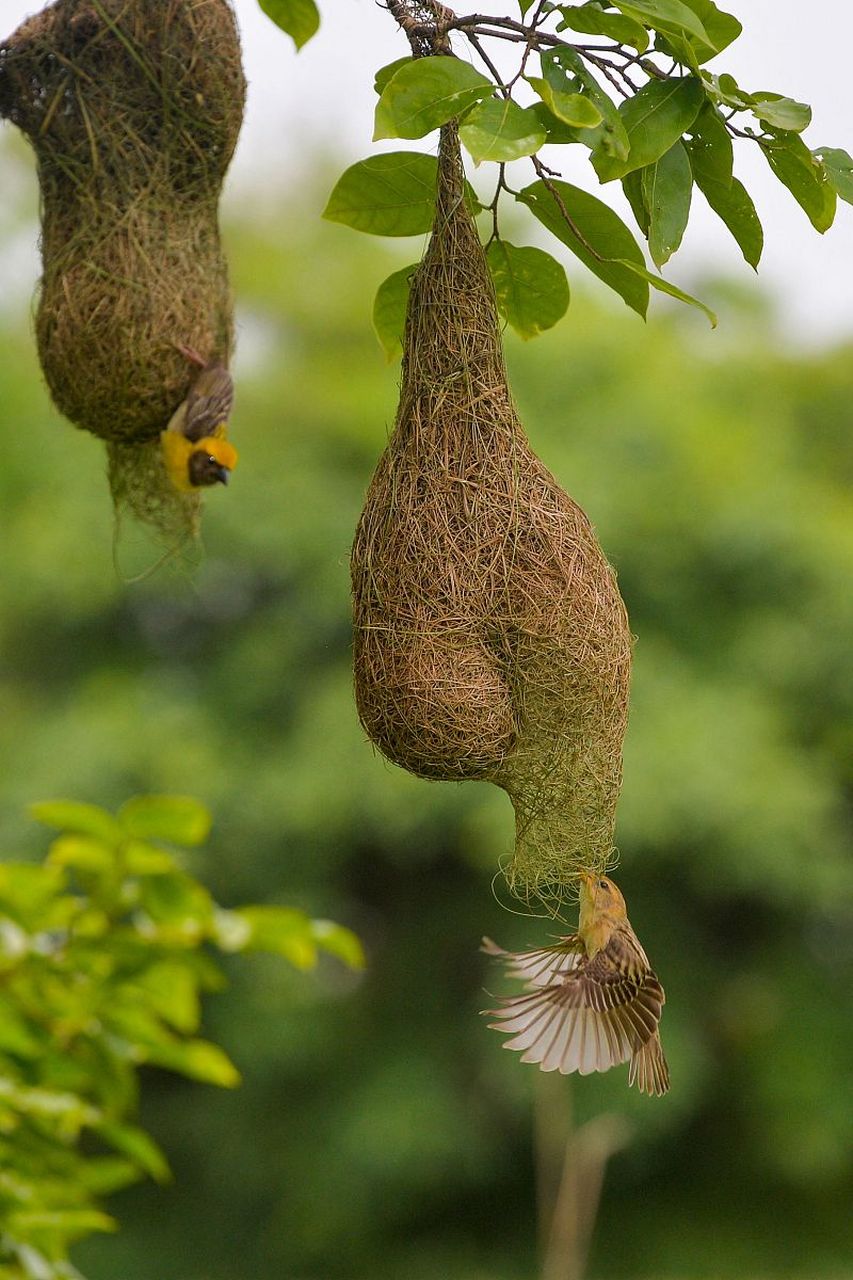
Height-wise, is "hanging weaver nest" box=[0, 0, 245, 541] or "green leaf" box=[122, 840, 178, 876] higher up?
"hanging weaver nest" box=[0, 0, 245, 541]

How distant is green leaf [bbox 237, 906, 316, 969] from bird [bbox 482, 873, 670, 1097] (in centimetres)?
44

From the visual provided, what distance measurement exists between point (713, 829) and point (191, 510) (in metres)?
6.62

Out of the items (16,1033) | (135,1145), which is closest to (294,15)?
(16,1033)

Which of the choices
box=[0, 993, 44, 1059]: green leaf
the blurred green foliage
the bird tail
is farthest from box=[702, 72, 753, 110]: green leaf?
the blurred green foliage

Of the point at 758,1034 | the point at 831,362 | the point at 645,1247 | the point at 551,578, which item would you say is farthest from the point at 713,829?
the point at 551,578

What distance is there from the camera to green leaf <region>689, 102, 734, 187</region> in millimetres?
1276

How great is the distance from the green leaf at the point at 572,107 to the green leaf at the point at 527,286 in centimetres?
45

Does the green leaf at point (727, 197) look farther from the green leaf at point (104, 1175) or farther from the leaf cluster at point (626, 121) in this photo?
the green leaf at point (104, 1175)

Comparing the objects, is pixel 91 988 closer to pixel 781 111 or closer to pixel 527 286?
pixel 527 286

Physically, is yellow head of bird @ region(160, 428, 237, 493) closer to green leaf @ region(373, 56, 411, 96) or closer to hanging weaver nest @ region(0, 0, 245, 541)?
hanging weaver nest @ region(0, 0, 245, 541)

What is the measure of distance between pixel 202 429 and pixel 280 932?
672mm

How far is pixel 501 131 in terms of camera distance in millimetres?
1167

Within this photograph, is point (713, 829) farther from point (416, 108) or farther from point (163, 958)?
point (416, 108)

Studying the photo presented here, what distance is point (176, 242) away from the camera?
197 cm
